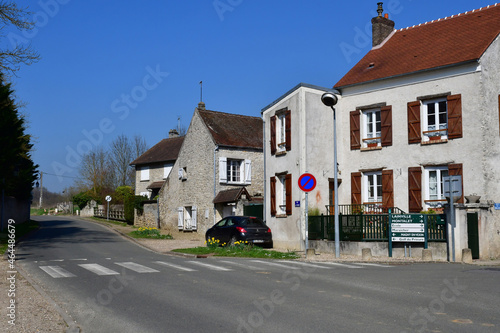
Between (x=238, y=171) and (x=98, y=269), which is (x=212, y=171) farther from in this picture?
(x=98, y=269)

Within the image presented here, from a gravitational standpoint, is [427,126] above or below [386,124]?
below

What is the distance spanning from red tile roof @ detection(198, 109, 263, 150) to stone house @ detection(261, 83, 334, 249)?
8038 mm

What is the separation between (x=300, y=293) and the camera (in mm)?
9875

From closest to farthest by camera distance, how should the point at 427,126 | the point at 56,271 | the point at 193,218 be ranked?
the point at 56,271, the point at 427,126, the point at 193,218

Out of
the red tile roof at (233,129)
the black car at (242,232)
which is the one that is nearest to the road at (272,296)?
the black car at (242,232)

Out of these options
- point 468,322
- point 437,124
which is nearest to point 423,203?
point 437,124

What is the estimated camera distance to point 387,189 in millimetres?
22781

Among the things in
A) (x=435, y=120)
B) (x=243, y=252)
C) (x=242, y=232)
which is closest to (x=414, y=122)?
(x=435, y=120)

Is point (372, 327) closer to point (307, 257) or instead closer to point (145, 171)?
point (307, 257)

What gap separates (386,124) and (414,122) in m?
1.33

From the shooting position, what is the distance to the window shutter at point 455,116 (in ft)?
67.9

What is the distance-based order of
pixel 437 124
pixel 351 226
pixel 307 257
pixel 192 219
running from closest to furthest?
1. pixel 307 257
2. pixel 351 226
3. pixel 437 124
4. pixel 192 219

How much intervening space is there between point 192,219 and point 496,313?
26.5 m

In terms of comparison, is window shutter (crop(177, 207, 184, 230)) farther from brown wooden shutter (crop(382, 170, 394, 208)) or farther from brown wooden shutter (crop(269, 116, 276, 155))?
brown wooden shutter (crop(382, 170, 394, 208))
